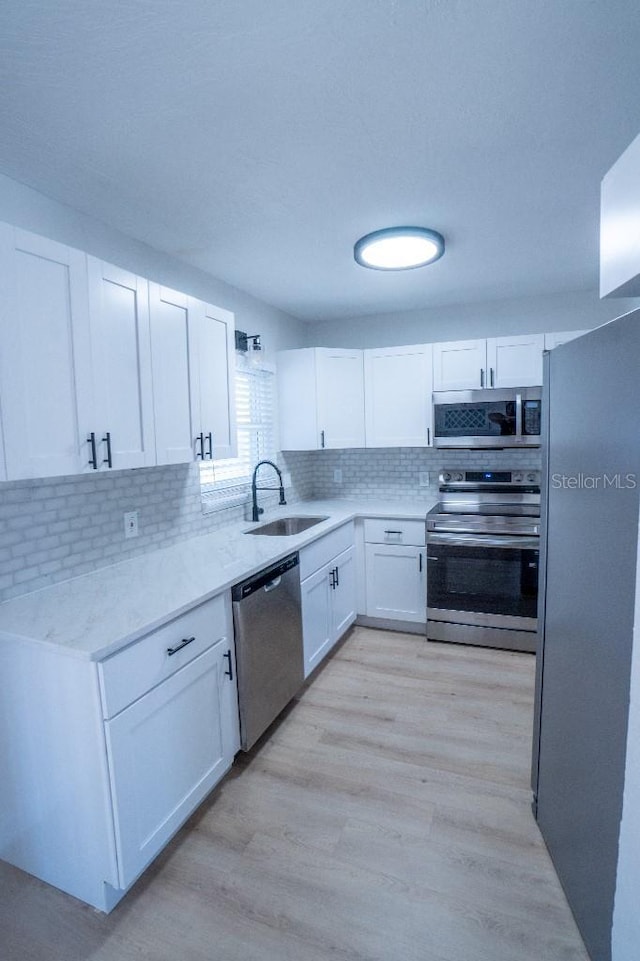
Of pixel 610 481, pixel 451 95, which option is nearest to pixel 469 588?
pixel 610 481

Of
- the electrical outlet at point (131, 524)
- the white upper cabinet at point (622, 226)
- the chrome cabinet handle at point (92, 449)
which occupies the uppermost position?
the white upper cabinet at point (622, 226)

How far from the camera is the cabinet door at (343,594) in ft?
9.94

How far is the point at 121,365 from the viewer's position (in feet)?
5.85

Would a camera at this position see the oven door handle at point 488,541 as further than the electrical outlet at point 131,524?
Yes

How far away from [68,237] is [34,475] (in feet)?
3.72

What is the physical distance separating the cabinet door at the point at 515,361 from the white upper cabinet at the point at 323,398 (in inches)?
38.2

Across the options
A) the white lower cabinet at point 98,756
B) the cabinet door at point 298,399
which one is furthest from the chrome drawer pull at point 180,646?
the cabinet door at point 298,399

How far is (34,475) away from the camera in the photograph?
57.1 inches

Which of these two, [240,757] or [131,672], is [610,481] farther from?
[240,757]

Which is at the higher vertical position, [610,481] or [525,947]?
[610,481]

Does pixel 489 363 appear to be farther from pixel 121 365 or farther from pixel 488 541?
pixel 121 365

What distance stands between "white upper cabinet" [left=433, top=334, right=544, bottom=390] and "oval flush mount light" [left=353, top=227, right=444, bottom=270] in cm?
98

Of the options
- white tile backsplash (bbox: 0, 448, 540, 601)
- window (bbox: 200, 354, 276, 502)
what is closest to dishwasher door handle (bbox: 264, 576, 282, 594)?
white tile backsplash (bbox: 0, 448, 540, 601)

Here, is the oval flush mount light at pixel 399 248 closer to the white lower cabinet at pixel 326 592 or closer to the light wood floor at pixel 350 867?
the white lower cabinet at pixel 326 592
